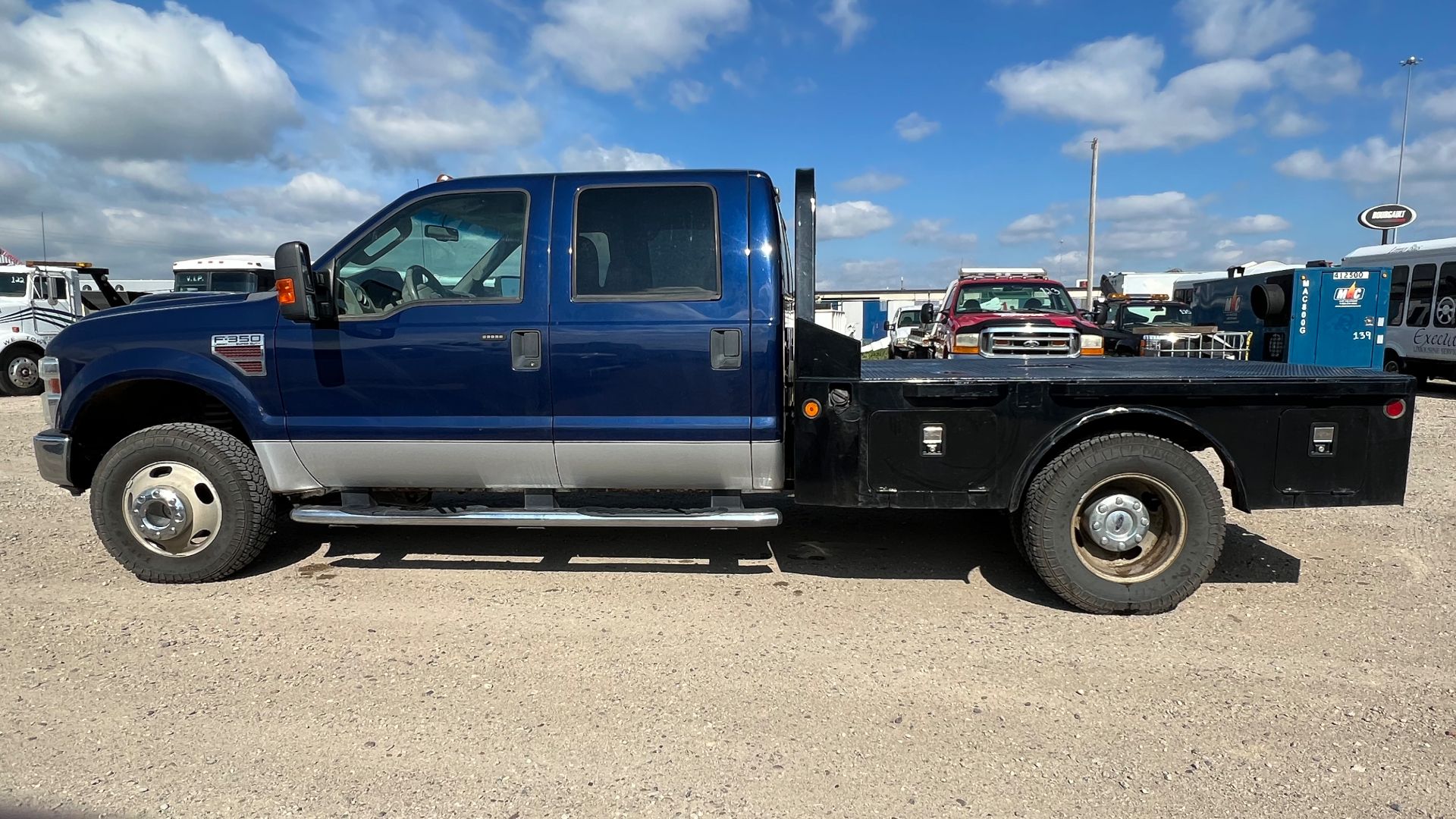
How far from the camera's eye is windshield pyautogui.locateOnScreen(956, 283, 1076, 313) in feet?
39.9

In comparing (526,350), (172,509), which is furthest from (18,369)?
(526,350)

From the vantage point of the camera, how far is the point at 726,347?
397cm

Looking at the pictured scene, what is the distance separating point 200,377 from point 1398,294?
18378 millimetres

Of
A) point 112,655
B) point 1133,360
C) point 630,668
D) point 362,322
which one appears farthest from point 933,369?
point 112,655

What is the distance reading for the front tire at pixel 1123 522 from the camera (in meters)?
3.84

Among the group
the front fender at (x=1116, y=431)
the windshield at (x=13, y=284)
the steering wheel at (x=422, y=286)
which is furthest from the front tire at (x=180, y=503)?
the windshield at (x=13, y=284)

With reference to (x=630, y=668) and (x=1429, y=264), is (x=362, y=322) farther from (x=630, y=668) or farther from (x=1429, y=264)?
(x=1429, y=264)

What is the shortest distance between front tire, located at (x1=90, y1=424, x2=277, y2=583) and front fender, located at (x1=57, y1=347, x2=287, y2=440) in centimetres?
24

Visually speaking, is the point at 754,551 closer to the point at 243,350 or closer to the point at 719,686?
the point at 719,686

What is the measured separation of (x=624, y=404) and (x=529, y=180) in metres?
1.27

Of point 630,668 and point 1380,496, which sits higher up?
point 1380,496

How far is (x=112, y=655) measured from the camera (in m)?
3.54

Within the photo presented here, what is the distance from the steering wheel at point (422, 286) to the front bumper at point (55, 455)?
2.03m

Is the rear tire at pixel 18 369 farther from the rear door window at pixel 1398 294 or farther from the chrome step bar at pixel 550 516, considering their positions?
the rear door window at pixel 1398 294
